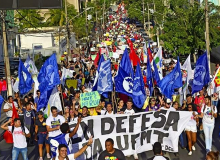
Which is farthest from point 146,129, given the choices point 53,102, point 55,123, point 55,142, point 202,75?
point 202,75

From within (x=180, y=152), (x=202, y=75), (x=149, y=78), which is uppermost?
(x=202, y=75)

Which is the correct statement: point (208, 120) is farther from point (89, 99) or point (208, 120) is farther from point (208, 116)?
point (89, 99)

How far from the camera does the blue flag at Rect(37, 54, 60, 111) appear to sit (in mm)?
13977

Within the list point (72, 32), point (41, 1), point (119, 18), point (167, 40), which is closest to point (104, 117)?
point (41, 1)

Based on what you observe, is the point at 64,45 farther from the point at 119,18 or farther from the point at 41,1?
the point at 119,18

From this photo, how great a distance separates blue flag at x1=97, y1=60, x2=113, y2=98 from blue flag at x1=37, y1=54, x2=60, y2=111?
1292 millimetres

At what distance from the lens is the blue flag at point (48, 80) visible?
550 inches

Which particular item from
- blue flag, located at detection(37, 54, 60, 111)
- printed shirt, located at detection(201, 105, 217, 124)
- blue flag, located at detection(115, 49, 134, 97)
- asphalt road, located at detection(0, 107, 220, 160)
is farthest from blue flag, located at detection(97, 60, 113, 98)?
printed shirt, located at detection(201, 105, 217, 124)

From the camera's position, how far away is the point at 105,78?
14.3 m

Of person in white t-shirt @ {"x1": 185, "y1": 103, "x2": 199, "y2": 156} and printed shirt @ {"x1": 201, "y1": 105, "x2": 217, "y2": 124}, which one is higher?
printed shirt @ {"x1": 201, "y1": 105, "x2": 217, "y2": 124}

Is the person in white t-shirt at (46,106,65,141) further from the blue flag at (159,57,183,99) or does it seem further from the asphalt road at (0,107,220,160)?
the blue flag at (159,57,183,99)

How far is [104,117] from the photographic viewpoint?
422 inches

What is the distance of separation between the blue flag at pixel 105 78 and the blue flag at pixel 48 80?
1292mm

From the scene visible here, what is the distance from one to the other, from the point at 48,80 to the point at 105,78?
1.57m
